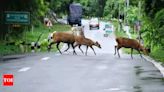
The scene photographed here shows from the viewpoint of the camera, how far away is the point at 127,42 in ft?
110

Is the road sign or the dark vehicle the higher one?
the road sign

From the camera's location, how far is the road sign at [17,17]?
4078 cm

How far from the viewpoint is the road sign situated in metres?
40.8

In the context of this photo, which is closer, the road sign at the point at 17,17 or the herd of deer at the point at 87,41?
the herd of deer at the point at 87,41

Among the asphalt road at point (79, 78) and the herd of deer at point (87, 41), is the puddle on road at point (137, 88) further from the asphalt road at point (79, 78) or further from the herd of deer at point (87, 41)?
the herd of deer at point (87, 41)

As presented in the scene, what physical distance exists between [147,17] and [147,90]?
22368 millimetres

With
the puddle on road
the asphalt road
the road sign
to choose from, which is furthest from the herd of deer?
the puddle on road

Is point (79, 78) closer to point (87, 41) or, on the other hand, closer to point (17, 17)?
point (87, 41)

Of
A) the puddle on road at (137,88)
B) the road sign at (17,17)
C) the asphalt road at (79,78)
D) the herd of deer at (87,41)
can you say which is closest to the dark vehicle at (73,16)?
the road sign at (17,17)

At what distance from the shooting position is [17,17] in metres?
40.8

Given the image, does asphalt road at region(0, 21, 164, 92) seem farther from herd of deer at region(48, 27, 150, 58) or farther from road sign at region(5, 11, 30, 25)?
road sign at region(5, 11, 30, 25)

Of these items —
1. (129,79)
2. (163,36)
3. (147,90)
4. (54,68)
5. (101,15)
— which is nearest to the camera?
(147,90)

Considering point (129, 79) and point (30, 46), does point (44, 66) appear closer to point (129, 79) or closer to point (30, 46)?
point (129, 79)

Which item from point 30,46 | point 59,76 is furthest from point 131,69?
point 30,46
